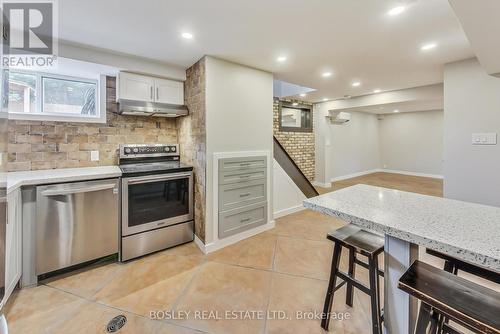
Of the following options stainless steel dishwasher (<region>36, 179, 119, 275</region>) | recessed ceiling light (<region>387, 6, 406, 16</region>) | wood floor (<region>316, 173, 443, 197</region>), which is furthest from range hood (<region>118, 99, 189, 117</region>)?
wood floor (<region>316, 173, 443, 197</region>)

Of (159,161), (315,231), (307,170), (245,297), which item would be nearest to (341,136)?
(307,170)

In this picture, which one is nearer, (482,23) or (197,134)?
(482,23)

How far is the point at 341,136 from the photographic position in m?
7.06

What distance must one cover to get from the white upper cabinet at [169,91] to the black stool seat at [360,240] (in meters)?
2.59

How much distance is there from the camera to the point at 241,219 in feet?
9.55

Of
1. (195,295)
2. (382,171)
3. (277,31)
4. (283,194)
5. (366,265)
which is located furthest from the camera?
(382,171)

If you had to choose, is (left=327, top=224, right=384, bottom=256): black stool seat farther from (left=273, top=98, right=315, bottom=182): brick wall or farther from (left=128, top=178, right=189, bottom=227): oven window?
(left=273, top=98, right=315, bottom=182): brick wall

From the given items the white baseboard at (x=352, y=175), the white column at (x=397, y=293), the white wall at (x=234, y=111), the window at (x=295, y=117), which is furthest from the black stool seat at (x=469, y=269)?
the white baseboard at (x=352, y=175)

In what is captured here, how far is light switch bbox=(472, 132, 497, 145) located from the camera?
246 centimetres

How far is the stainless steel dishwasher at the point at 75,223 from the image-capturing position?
6.54 feet

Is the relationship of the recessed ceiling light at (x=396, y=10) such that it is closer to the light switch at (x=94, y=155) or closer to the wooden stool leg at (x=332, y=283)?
the wooden stool leg at (x=332, y=283)

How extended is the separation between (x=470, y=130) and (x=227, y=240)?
3306 mm

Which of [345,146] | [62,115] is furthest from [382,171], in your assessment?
[62,115]

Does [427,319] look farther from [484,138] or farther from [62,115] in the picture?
[62,115]
